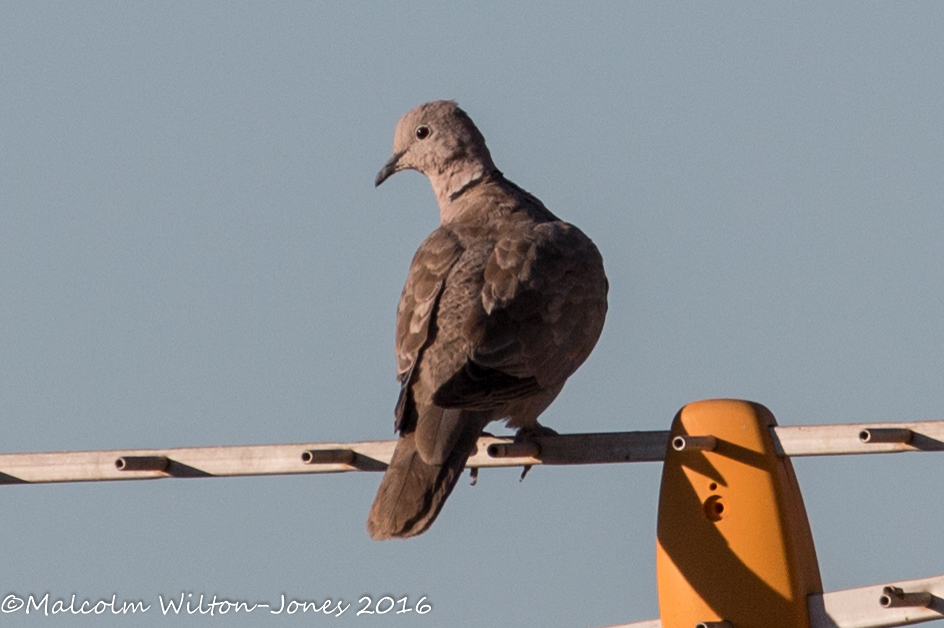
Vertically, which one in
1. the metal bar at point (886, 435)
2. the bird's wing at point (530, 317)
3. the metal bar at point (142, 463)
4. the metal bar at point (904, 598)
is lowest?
the metal bar at point (904, 598)

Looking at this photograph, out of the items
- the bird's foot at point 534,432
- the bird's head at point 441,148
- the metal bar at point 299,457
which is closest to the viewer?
the metal bar at point 299,457

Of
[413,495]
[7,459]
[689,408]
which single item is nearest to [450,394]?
[413,495]

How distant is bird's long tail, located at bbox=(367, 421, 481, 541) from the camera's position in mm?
6648

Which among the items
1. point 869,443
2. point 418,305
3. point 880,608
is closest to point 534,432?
point 418,305

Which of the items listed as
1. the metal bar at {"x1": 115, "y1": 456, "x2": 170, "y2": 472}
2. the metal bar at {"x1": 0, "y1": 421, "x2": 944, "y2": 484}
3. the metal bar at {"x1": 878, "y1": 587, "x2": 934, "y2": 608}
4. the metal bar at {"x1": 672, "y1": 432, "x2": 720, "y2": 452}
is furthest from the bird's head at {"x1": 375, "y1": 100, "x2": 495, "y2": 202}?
the metal bar at {"x1": 878, "y1": 587, "x2": 934, "y2": 608}

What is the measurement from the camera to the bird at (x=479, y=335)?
684 cm

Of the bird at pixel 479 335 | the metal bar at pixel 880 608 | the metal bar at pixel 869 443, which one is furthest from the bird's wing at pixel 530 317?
the metal bar at pixel 880 608

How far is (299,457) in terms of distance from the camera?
6.43 metres

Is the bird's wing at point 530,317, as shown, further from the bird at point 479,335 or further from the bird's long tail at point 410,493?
the bird's long tail at point 410,493

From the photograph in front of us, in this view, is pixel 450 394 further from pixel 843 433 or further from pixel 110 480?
pixel 843 433

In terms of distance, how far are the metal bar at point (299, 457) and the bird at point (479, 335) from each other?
189mm

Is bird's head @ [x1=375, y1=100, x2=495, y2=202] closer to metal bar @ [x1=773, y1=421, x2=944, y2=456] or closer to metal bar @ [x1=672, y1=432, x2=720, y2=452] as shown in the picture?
metal bar @ [x1=672, y1=432, x2=720, y2=452]

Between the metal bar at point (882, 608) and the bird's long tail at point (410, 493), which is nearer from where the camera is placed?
the metal bar at point (882, 608)

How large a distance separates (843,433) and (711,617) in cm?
90
